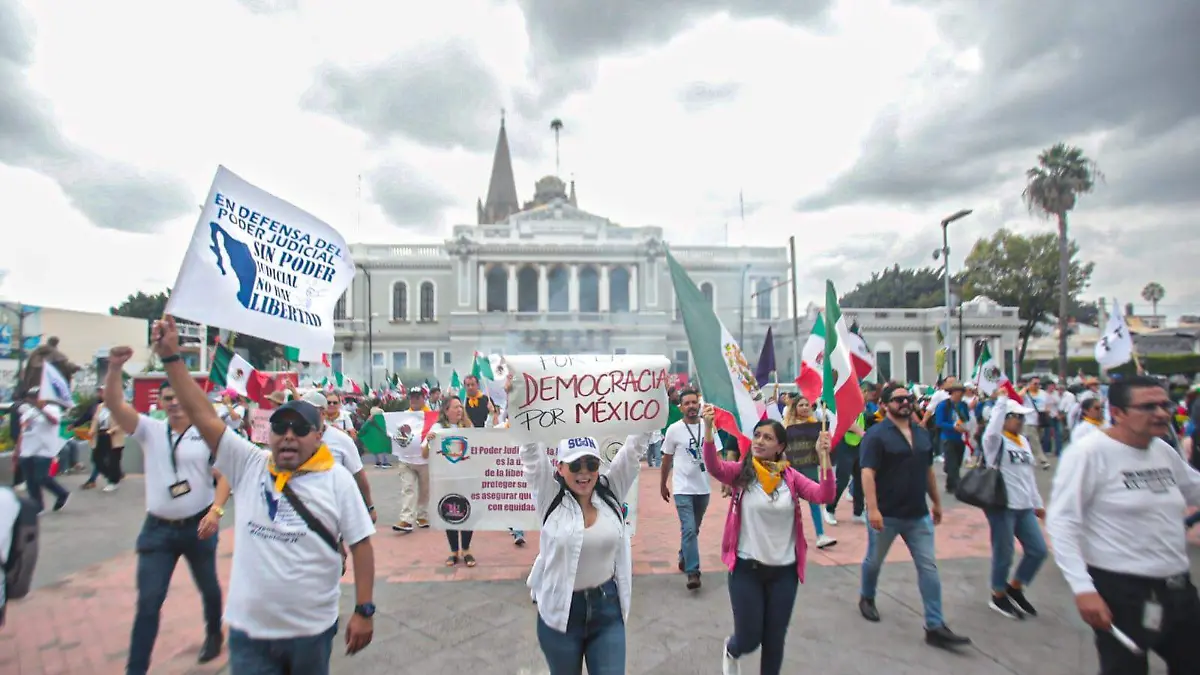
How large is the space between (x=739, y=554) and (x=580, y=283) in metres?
47.2

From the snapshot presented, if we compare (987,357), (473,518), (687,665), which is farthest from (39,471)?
(987,357)

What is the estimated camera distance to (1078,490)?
112 inches

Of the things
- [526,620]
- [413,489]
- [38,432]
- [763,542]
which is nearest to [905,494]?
[763,542]

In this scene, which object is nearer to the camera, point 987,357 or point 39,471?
point 39,471

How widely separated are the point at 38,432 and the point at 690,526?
7.46 meters

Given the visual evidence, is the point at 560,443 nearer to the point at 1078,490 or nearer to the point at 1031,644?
the point at 1078,490

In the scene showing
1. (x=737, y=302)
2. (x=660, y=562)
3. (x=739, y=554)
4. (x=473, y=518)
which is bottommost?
(x=660, y=562)

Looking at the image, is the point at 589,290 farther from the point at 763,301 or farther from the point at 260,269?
the point at 260,269

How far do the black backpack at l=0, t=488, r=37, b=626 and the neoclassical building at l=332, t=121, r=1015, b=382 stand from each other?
4131cm

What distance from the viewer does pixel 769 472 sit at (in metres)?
3.60

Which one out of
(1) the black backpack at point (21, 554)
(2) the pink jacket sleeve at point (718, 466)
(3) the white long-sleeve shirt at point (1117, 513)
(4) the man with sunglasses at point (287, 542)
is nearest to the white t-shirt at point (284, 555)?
(4) the man with sunglasses at point (287, 542)

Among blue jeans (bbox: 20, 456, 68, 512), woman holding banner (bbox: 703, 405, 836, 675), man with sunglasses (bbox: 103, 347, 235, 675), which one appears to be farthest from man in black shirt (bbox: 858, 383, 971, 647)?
blue jeans (bbox: 20, 456, 68, 512)

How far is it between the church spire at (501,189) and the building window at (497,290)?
14381mm

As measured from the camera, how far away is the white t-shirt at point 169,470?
3.70 m
